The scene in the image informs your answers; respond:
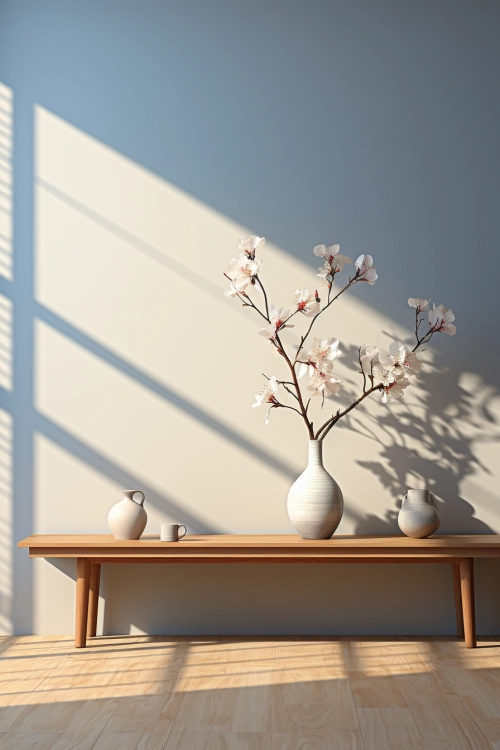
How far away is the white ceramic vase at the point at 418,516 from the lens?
106 inches

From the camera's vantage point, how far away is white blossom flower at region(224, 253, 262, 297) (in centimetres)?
273

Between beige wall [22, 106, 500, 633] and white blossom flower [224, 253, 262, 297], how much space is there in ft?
0.83

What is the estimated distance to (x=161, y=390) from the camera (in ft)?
9.78

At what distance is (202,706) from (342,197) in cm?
198

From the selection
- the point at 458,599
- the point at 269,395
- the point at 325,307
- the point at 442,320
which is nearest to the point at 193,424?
the point at 269,395

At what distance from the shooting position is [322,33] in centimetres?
307

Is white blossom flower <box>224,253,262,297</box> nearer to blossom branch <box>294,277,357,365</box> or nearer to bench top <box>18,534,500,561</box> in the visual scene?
blossom branch <box>294,277,357,365</box>

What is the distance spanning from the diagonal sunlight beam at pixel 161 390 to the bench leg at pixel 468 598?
72 centimetres

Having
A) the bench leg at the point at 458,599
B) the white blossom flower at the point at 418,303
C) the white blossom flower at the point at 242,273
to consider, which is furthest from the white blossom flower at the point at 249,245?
the bench leg at the point at 458,599

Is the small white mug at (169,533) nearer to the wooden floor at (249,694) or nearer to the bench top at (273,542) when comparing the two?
the bench top at (273,542)

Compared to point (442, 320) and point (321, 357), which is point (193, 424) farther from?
point (442, 320)

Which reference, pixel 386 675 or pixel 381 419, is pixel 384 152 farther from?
pixel 386 675

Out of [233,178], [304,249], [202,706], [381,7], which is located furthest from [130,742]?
[381,7]

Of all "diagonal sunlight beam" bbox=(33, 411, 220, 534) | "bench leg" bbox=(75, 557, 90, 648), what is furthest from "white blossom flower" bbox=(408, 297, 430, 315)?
"bench leg" bbox=(75, 557, 90, 648)
